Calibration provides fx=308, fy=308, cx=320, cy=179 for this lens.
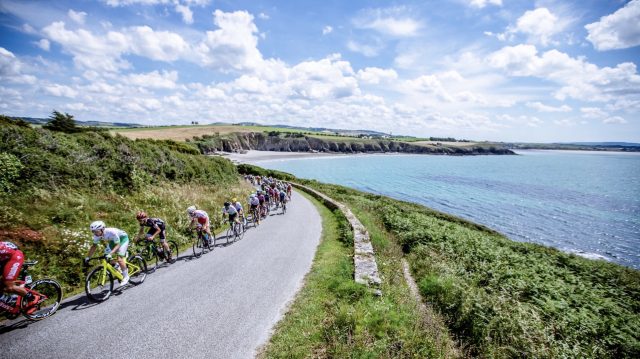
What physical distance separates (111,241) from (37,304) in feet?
7.01

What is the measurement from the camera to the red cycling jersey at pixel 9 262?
7197 millimetres

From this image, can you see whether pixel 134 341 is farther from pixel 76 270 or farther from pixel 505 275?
pixel 505 275

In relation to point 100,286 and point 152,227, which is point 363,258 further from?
point 100,286

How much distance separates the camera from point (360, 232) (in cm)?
1762

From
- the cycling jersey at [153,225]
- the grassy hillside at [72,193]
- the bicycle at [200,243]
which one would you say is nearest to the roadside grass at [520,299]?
the bicycle at [200,243]

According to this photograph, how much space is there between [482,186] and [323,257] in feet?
236

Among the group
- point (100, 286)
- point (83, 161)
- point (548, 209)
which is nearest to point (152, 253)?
point (100, 286)

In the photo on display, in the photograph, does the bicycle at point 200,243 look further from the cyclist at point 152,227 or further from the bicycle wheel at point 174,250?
the cyclist at point 152,227

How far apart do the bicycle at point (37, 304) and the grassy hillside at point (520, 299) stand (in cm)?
1086

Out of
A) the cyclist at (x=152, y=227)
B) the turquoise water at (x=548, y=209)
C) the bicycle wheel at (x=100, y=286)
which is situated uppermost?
the cyclist at (x=152, y=227)

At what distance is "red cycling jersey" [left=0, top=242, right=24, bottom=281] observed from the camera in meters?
7.20

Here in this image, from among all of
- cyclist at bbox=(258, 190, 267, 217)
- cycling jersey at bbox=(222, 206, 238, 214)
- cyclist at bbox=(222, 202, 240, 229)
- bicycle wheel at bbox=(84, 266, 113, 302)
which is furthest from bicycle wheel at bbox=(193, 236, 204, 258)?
cyclist at bbox=(258, 190, 267, 217)

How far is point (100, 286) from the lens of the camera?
9539mm

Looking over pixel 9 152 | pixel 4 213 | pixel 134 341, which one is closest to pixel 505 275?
pixel 134 341
